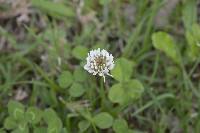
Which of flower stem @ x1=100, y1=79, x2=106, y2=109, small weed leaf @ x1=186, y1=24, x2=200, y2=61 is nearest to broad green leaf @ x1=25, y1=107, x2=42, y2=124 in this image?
flower stem @ x1=100, y1=79, x2=106, y2=109

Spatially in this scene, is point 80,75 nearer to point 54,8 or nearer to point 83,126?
point 83,126

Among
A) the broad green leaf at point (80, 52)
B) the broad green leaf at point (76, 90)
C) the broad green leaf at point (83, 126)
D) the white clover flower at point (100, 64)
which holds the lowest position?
the broad green leaf at point (83, 126)

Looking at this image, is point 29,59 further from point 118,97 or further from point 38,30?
point 118,97

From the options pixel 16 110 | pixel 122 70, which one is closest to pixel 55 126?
pixel 16 110

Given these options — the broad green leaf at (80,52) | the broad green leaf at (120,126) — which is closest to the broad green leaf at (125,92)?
the broad green leaf at (120,126)

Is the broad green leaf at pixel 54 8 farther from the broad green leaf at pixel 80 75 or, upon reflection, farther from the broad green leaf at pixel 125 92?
the broad green leaf at pixel 125 92

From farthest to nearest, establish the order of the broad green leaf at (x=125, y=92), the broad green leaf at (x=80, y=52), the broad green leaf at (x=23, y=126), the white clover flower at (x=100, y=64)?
the broad green leaf at (x=80, y=52) → the broad green leaf at (x=125, y=92) → the broad green leaf at (x=23, y=126) → the white clover flower at (x=100, y=64)

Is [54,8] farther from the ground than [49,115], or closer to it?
farther from the ground

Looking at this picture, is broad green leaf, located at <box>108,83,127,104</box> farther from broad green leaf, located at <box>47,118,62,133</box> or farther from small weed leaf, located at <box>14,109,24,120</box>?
small weed leaf, located at <box>14,109,24,120</box>
